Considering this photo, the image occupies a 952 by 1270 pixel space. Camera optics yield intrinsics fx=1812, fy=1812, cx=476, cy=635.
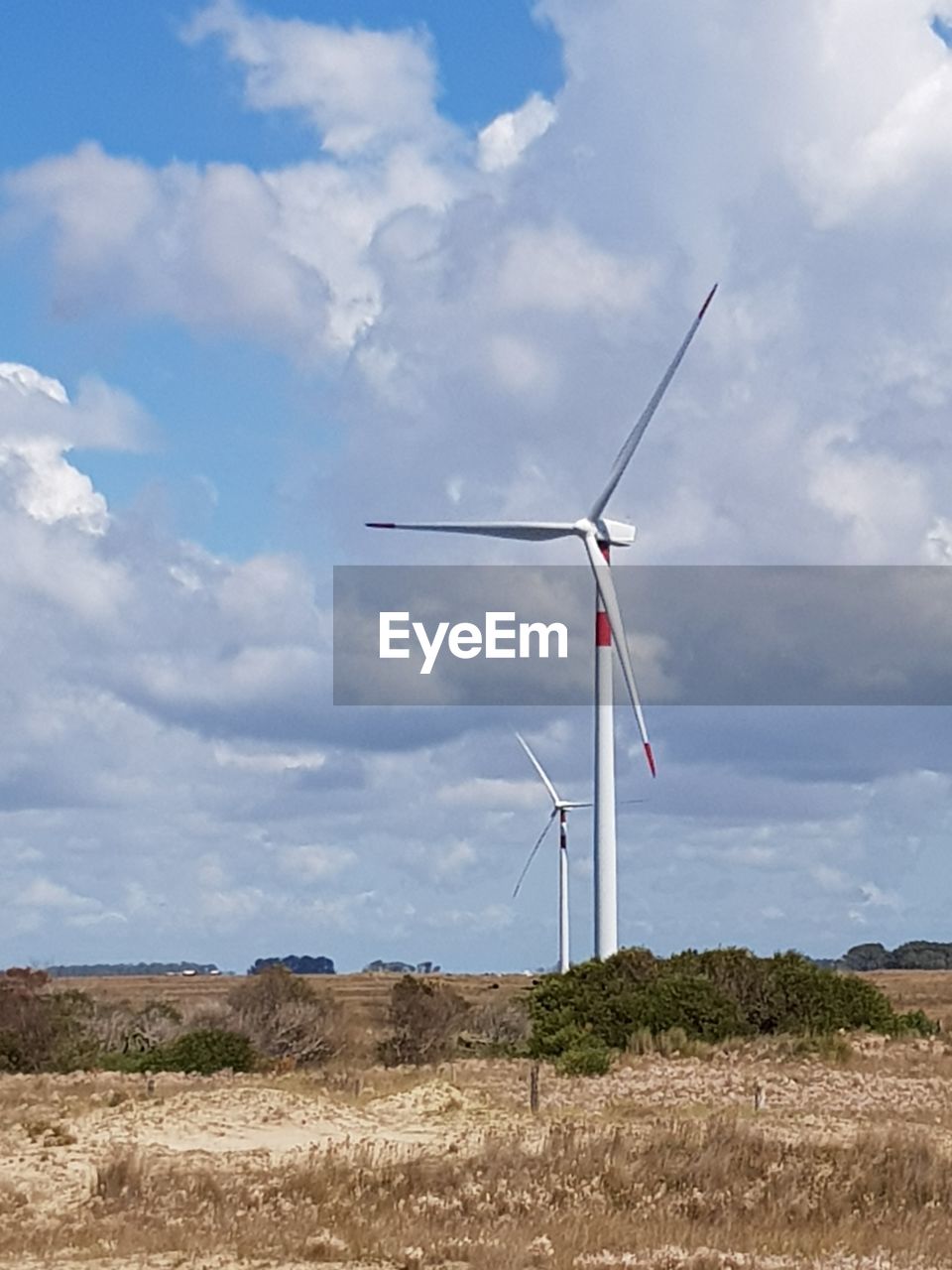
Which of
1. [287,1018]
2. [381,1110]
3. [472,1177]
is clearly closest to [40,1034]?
[287,1018]

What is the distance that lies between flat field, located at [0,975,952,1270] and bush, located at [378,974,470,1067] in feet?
50.2

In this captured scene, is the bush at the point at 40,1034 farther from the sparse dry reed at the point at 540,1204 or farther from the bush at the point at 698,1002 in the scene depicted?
the sparse dry reed at the point at 540,1204

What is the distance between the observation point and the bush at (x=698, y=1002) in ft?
153

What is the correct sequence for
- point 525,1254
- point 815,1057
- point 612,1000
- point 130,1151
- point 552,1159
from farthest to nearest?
1. point 612,1000
2. point 815,1057
3. point 130,1151
4. point 552,1159
5. point 525,1254

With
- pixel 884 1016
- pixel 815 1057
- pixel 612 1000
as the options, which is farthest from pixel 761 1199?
pixel 884 1016

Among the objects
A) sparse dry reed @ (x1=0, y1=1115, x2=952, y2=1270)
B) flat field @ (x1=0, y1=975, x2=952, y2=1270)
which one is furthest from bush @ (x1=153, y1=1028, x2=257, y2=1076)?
sparse dry reed @ (x1=0, y1=1115, x2=952, y2=1270)

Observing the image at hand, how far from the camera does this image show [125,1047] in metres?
49.8

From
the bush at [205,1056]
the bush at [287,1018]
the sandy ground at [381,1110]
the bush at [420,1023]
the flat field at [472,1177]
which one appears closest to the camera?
the flat field at [472,1177]

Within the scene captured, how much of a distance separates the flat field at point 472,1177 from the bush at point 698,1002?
11244mm

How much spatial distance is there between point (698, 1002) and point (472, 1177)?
25.1m

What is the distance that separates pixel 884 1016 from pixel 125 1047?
21104 millimetres

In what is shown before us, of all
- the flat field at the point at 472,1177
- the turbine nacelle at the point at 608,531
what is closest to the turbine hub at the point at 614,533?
the turbine nacelle at the point at 608,531

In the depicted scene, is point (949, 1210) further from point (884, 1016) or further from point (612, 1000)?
point (884, 1016)

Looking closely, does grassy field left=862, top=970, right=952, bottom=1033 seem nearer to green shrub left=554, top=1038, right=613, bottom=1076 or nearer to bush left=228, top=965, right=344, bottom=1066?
green shrub left=554, top=1038, right=613, bottom=1076
